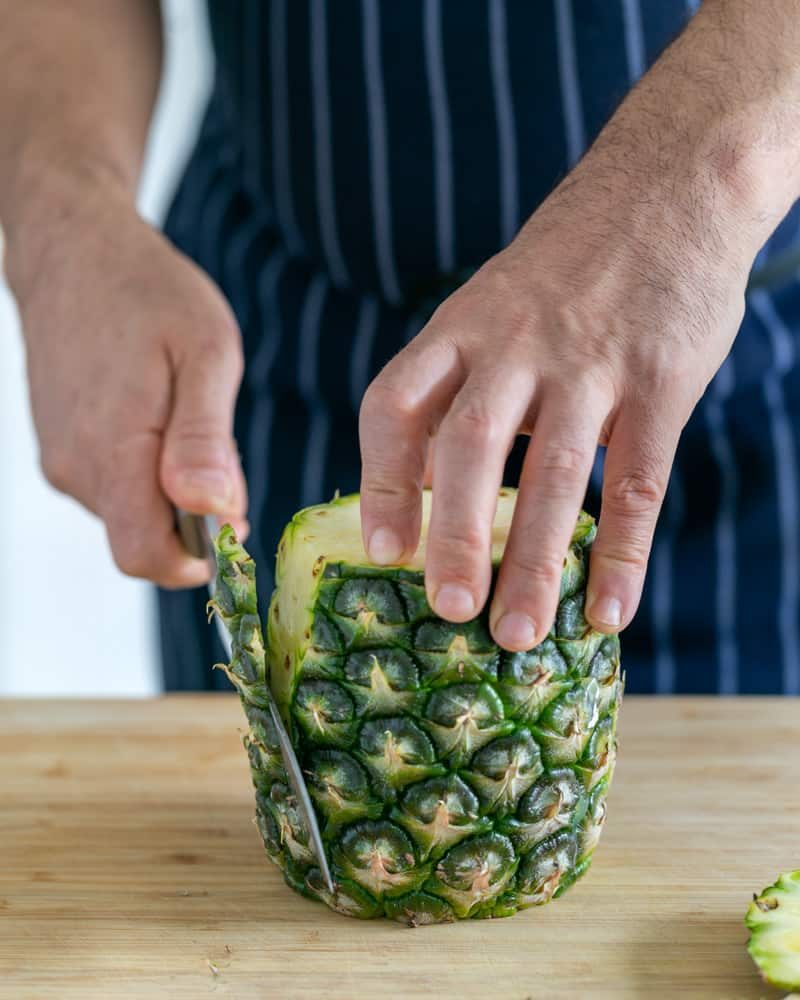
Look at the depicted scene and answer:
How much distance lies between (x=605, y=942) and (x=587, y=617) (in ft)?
0.85

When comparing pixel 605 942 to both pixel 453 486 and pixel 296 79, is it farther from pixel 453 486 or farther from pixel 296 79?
pixel 296 79

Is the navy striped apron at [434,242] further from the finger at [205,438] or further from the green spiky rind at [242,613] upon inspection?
the green spiky rind at [242,613]

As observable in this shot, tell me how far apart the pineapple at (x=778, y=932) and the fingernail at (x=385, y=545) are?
1.25 feet

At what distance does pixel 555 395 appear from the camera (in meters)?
0.90

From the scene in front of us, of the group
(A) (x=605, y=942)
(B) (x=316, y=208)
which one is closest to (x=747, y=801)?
(A) (x=605, y=942)

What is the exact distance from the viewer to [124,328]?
1.37m

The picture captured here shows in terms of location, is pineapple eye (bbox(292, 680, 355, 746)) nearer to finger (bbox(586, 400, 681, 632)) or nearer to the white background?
finger (bbox(586, 400, 681, 632))

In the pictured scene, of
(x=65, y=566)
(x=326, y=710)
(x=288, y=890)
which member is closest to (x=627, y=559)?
(x=326, y=710)

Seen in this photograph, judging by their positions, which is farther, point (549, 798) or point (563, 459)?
point (549, 798)

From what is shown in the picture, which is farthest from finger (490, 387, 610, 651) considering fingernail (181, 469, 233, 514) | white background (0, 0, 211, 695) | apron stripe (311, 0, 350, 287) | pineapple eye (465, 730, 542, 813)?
white background (0, 0, 211, 695)

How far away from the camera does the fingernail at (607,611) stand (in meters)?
0.95

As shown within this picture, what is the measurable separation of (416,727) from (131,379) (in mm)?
567

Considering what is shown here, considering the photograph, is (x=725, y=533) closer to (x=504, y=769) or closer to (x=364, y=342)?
(x=364, y=342)

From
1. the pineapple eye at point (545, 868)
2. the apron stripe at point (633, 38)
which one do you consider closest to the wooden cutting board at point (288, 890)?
the pineapple eye at point (545, 868)
